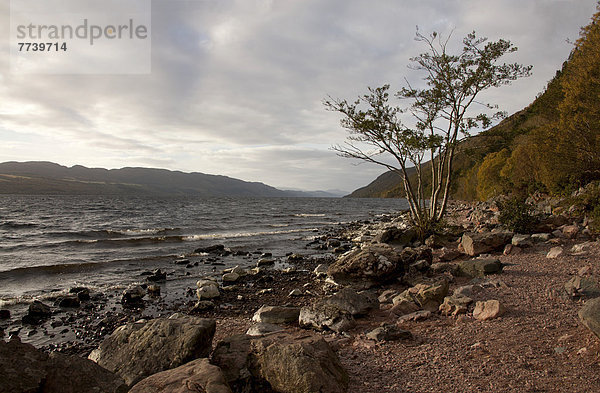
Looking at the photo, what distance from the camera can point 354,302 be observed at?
823cm

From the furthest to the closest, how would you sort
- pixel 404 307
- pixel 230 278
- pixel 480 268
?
pixel 230 278 → pixel 480 268 → pixel 404 307

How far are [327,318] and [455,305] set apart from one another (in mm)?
2947

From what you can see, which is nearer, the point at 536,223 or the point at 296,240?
the point at 536,223

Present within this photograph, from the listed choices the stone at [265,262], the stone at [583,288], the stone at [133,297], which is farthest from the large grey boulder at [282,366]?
the stone at [265,262]

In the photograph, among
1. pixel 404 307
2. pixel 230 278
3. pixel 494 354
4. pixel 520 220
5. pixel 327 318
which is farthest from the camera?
pixel 520 220

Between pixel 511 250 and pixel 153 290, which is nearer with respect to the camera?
pixel 511 250

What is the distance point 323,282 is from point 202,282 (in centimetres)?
505

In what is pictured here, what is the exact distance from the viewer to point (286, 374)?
4.45 metres

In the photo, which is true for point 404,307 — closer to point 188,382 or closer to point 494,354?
point 494,354

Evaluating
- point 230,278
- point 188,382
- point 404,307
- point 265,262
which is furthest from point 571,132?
point 188,382

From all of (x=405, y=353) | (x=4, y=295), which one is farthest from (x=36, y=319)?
(x=405, y=353)

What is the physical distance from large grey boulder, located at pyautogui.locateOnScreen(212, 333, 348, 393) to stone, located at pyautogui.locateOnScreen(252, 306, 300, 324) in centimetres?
284

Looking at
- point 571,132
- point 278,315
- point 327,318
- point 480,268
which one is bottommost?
point 278,315

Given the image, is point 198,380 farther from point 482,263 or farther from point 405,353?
point 482,263
